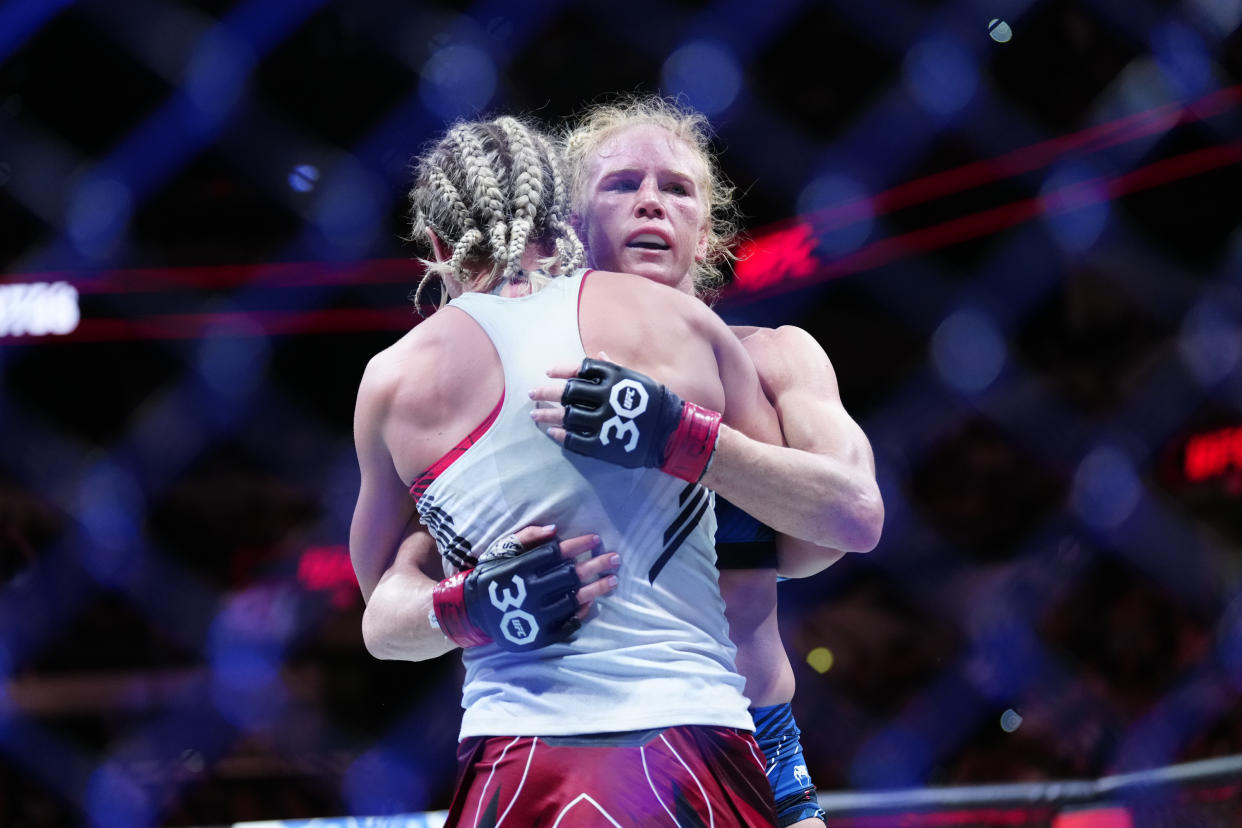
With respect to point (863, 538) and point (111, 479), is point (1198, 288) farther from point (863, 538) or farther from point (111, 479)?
point (111, 479)

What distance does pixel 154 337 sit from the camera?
384 centimetres

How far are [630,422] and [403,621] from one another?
1.18 feet

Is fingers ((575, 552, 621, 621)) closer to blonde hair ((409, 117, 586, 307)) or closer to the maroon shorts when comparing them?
the maroon shorts

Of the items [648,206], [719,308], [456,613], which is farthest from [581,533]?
[719,308]

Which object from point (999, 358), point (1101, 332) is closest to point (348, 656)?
point (999, 358)

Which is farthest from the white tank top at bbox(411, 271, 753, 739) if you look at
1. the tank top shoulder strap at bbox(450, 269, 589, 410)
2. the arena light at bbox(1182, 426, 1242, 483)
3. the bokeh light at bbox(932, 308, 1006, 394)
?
the bokeh light at bbox(932, 308, 1006, 394)

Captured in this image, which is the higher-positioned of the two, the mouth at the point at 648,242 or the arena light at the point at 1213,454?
the arena light at the point at 1213,454

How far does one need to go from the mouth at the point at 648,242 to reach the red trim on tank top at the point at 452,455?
1.87 ft

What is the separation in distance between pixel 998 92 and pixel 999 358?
87cm

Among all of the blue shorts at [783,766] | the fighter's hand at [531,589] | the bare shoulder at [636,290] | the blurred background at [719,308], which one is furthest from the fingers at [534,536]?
the blurred background at [719,308]

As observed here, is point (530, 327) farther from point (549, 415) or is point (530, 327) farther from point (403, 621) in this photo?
point (403, 621)

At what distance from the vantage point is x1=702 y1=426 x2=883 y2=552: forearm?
110 centimetres

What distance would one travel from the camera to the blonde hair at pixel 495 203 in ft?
3.95

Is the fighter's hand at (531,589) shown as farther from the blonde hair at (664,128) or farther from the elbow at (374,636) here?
the blonde hair at (664,128)
